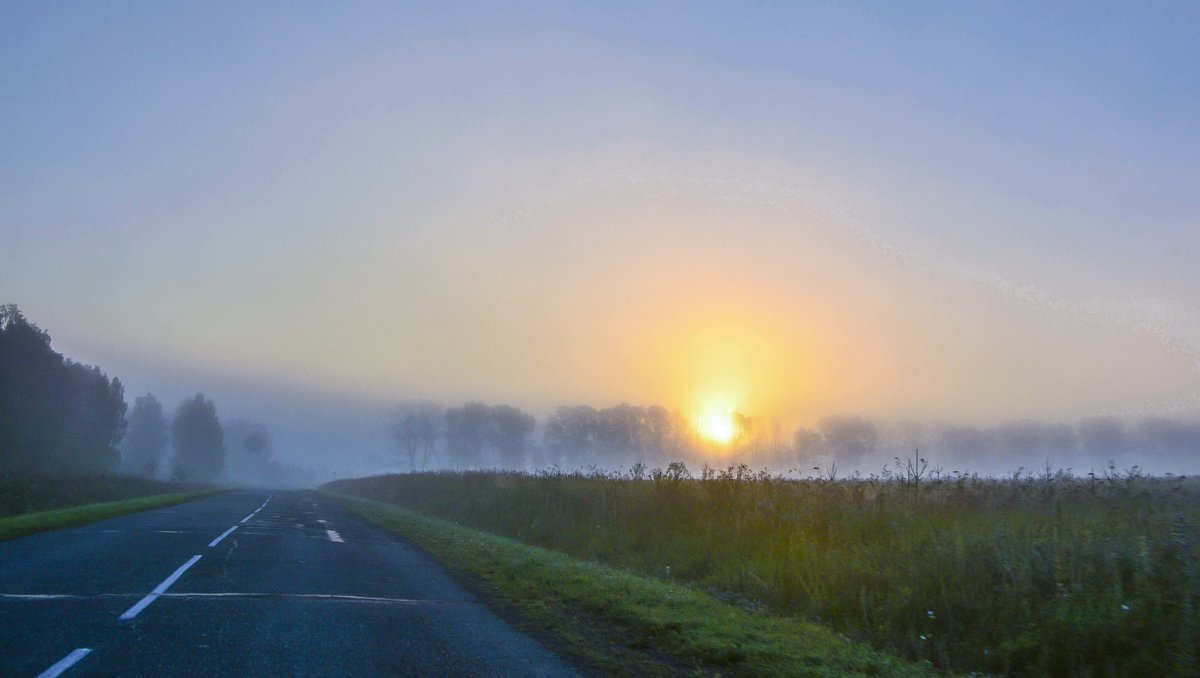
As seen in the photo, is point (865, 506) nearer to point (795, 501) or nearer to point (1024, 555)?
point (795, 501)

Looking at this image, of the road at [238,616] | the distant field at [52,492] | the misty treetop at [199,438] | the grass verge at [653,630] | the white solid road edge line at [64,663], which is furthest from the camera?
the misty treetop at [199,438]

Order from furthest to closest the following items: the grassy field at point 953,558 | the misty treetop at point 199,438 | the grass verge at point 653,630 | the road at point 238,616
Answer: the misty treetop at point 199,438 < the grassy field at point 953,558 < the grass verge at point 653,630 < the road at point 238,616

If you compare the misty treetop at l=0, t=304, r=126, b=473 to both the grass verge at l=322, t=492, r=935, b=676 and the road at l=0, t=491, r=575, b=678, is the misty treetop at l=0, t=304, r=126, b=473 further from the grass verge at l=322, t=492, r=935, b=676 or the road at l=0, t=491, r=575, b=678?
the grass verge at l=322, t=492, r=935, b=676

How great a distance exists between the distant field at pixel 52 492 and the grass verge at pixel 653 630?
24221 mm

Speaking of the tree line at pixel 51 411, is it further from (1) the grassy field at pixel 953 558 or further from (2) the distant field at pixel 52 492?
(1) the grassy field at pixel 953 558

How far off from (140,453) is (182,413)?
36.1 ft

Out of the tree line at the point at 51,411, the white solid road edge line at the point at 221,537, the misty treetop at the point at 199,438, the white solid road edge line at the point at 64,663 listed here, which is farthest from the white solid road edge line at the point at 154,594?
the misty treetop at the point at 199,438

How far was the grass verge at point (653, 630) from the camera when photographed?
7789mm

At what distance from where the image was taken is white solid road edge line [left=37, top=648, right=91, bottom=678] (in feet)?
20.5

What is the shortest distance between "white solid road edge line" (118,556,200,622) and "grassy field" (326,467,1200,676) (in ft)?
28.5

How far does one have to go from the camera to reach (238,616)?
908cm

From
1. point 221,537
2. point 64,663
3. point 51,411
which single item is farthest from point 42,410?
point 64,663

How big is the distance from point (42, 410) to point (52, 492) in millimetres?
47742

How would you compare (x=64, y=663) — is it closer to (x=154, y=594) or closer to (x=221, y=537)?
(x=154, y=594)
